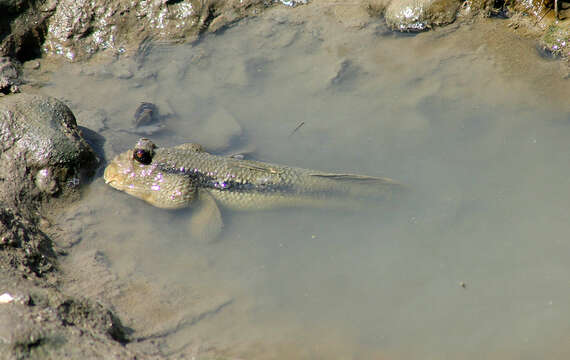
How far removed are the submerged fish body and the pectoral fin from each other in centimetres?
7

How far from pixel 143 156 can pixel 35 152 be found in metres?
0.97

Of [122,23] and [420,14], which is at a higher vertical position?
[420,14]

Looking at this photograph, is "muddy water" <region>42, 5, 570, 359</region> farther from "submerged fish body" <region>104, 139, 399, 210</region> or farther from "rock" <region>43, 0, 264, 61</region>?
"rock" <region>43, 0, 264, 61</region>

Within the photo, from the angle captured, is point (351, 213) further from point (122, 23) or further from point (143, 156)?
point (122, 23)

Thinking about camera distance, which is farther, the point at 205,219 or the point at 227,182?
the point at 227,182

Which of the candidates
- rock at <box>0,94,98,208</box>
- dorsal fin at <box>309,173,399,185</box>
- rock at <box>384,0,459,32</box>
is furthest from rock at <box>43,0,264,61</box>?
dorsal fin at <box>309,173,399,185</box>

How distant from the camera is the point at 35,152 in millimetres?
4512

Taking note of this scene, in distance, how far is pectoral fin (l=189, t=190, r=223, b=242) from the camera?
4.50 metres

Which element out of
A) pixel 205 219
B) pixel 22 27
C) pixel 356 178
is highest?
pixel 22 27

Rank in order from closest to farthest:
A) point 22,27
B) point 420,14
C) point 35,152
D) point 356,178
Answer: point 35,152 → point 356,178 → point 22,27 → point 420,14

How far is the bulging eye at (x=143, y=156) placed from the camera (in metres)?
4.62

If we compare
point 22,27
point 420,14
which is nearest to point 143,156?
point 22,27

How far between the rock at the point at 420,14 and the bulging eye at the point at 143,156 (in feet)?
12.3

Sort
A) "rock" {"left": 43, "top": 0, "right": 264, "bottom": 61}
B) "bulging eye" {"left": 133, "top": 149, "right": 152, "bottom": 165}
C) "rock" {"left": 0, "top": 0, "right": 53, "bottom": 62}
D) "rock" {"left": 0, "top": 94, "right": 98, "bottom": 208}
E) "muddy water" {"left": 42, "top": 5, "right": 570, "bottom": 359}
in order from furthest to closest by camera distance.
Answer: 1. "rock" {"left": 43, "top": 0, "right": 264, "bottom": 61}
2. "rock" {"left": 0, "top": 0, "right": 53, "bottom": 62}
3. "bulging eye" {"left": 133, "top": 149, "right": 152, "bottom": 165}
4. "rock" {"left": 0, "top": 94, "right": 98, "bottom": 208}
5. "muddy water" {"left": 42, "top": 5, "right": 570, "bottom": 359}
